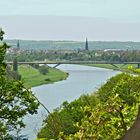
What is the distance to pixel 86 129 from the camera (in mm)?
3686

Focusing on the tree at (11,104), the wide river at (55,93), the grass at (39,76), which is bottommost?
the grass at (39,76)

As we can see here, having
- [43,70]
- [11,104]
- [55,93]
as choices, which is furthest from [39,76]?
[11,104]

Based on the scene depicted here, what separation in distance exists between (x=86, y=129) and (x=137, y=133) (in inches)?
47.5

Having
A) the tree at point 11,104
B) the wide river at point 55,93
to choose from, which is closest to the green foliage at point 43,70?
the wide river at point 55,93

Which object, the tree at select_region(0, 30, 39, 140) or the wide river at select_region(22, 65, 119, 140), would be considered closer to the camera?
the tree at select_region(0, 30, 39, 140)

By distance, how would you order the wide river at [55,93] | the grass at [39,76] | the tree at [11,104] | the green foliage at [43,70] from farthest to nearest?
the green foliage at [43,70]
the grass at [39,76]
the wide river at [55,93]
the tree at [11,104]

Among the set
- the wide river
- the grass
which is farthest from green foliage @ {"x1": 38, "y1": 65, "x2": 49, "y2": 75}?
the wide river

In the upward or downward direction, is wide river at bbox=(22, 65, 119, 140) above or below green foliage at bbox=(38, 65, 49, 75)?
above

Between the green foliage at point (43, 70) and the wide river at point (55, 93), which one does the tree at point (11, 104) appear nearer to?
the wide river at point (55, 93)

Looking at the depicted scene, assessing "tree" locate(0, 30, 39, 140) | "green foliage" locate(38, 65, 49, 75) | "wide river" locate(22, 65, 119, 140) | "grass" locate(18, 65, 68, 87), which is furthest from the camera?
"green foliage" locate(38, 65, 49, 75)

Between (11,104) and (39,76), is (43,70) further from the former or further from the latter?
(11,104)

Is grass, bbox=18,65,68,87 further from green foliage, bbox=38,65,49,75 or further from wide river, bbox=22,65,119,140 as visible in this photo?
wide river, bbox=22,65,119,140

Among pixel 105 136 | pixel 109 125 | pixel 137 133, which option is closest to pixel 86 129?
pixel 105 136

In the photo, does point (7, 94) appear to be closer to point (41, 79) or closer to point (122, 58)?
point (41, 79)
